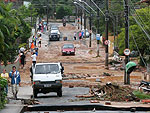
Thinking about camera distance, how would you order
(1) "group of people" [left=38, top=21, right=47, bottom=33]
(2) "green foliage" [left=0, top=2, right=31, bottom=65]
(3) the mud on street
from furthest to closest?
(1) "group of people" [left=38, top=21, right=47, bottom=33], (3) the mud on street, (2) "green foliage" [left=0, top=2, right=31, bottom=65]

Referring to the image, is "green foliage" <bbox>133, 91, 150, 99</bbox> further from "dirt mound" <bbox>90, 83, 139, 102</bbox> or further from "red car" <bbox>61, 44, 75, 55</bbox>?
"red car" <bbox>61, 44, 75, 55</bbox>

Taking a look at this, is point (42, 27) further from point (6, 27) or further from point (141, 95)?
point (6, 27)

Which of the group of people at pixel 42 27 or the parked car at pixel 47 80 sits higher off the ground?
the group of people at pixel 42 27

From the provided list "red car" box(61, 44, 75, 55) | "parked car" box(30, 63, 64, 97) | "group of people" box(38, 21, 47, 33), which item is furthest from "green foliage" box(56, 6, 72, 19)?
"parked car" box(30, 63, 64, 97)

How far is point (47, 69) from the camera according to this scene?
85.8 feet

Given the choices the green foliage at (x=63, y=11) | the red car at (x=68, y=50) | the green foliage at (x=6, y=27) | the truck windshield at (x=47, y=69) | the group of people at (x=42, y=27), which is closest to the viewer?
the green foliage at (x=6, y=27)

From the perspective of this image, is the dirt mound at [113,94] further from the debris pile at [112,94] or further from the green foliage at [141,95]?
the green foliage at [141,95]

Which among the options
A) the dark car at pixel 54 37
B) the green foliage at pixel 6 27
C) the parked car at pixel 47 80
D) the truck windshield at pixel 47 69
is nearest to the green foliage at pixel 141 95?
the parked car at pixel 47 80

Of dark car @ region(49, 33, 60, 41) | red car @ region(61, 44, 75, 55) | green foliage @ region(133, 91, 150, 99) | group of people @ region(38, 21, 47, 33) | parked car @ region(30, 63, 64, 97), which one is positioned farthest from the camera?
group of people @ region(38, 21, 47, 33)

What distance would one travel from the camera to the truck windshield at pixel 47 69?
25.9 meters

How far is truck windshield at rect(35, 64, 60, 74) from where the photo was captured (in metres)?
25.9

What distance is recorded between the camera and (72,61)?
54.5 metres

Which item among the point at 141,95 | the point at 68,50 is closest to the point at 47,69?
the point at 141,95

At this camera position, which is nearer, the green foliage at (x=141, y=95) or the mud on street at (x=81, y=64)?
the green foliage at (x=141, y=95)
